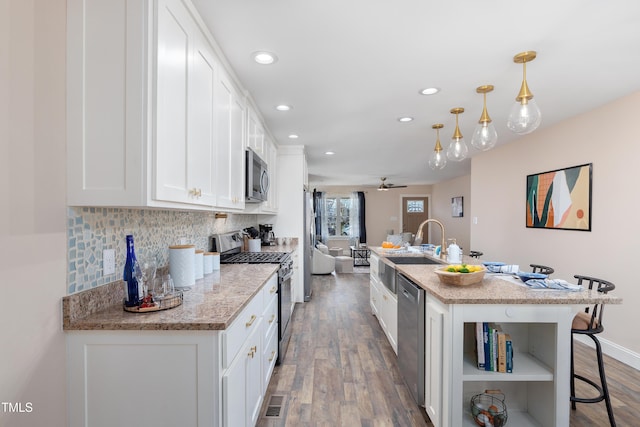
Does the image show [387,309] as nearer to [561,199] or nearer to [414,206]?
[561,199]

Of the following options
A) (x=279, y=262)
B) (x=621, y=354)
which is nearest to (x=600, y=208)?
(x=621, y=354)

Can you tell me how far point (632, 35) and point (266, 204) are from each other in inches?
130

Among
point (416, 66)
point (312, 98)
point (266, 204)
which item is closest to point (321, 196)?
point (266, 204)

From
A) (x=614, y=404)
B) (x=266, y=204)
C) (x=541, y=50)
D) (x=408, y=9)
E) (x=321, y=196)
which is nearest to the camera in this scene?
(x=408, y=9)

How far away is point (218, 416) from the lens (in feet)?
4.04

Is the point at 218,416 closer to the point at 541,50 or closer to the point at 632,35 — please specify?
the point at 541,50

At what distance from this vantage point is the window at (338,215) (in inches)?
412

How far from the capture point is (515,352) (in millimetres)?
1953

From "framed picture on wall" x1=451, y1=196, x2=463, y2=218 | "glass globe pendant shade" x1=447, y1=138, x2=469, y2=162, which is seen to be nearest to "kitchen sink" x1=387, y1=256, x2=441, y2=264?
"glass globe pendant shade" x1=447, y1=138, x2=469, y2=162

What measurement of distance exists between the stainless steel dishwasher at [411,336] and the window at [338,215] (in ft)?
26.0

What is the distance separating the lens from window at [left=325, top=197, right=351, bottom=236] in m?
10.5

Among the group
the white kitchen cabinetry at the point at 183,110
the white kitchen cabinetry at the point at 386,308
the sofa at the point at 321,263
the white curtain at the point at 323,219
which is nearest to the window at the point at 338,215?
the white curtain at the point at 323,219

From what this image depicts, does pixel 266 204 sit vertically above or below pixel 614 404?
above

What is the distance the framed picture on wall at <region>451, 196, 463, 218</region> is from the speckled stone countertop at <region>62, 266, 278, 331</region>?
7.65 metres
